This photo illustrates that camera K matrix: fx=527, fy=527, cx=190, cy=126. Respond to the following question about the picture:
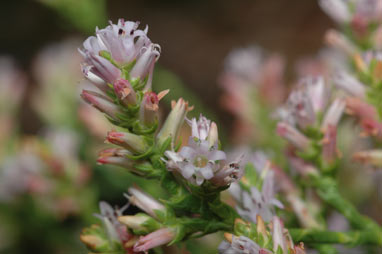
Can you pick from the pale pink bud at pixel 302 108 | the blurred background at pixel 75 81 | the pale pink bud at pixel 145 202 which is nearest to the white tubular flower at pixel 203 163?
the pale pink bud at pixel 145 202

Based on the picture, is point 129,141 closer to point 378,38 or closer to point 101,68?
point 101,68

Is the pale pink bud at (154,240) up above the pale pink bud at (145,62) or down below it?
below

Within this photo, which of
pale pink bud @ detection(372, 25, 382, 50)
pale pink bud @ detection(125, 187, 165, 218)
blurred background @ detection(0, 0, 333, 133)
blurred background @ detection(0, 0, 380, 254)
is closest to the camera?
pale pink bud @ detection(125, 187, 165, 218)

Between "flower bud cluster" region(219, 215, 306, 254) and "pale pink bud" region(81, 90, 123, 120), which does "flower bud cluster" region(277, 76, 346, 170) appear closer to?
"flower bud cluster" region(219, 215, 306, 254)

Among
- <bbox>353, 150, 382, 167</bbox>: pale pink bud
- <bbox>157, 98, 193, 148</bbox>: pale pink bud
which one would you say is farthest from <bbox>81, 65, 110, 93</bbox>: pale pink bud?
A: <bbox>353, 150, 382, 167</bbox>: pale pink bud

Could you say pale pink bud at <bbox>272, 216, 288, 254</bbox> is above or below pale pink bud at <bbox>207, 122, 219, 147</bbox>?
below

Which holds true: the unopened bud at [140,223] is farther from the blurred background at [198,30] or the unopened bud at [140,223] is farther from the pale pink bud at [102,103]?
the blurred background at [198,30]

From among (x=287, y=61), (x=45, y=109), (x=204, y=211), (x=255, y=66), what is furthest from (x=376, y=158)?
(x=287, y=61)
